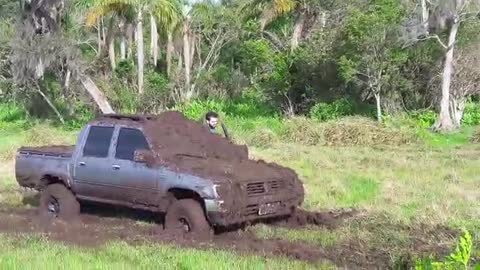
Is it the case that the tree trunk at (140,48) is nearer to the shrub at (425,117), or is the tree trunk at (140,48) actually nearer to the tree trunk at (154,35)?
the tree trunk at (154,35)

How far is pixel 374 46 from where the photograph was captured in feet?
91.1

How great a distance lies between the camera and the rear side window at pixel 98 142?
1188cm

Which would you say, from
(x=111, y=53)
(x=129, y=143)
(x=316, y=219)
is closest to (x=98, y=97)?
(x=111, y=53)

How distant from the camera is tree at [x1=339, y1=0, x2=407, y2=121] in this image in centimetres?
2756

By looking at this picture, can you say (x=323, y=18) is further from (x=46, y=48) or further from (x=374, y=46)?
(x=46, y=48)

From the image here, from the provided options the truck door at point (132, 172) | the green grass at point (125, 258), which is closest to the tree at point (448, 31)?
the truck door at point (132, 172)

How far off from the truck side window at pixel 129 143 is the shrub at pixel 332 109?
736 inches

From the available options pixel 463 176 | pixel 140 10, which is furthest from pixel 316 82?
pixel 463 176

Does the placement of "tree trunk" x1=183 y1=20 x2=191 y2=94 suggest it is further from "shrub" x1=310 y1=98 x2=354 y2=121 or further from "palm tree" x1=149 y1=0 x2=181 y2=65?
"shrub" x1=310 y1=98 x2=354 y2=121

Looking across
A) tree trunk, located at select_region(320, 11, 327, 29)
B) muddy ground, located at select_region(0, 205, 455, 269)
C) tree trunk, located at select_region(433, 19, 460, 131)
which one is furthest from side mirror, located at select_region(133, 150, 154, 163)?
tree trunk, located at select_region(320, 11, 327, 29)

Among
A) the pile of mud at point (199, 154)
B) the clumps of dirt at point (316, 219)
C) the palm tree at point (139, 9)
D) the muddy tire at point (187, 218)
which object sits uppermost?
the palm tree at point (139, 9)

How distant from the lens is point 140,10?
113 feet

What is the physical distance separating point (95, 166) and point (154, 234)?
5.70 ft

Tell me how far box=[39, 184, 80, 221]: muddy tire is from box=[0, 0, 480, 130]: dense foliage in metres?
17.1
